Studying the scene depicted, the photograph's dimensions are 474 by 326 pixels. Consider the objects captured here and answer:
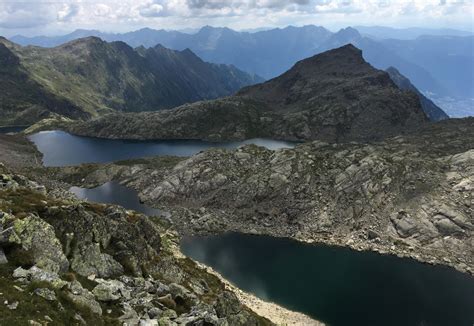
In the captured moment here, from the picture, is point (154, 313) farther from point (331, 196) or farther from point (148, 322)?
point (331, 196)

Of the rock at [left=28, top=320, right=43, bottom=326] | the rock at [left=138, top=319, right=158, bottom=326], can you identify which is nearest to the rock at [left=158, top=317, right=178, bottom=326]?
the rock at [left=138, top=319, right=158, bottom=326]

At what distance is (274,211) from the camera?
12594 centimetres

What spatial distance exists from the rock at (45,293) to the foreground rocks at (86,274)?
83 millimetres

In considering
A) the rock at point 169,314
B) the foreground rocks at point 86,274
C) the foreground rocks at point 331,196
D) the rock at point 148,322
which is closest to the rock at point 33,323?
the foreground rocks at point 86,274

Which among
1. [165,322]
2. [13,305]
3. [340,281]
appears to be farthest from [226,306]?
[340,281]

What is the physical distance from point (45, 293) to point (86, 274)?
12.8 metres

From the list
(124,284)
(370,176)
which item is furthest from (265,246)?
(124,284)

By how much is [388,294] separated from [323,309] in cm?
Answer: 1596

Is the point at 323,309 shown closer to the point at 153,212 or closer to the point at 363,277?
the point at 363,277

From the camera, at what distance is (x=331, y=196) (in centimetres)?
12650

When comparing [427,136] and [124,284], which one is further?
[427,136]

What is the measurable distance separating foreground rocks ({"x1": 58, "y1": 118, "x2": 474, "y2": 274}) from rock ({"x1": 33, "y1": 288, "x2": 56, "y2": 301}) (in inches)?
3300

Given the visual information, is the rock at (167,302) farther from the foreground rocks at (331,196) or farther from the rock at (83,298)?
the foreground rocks at (331,196)

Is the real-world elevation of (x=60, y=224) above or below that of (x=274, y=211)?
above
